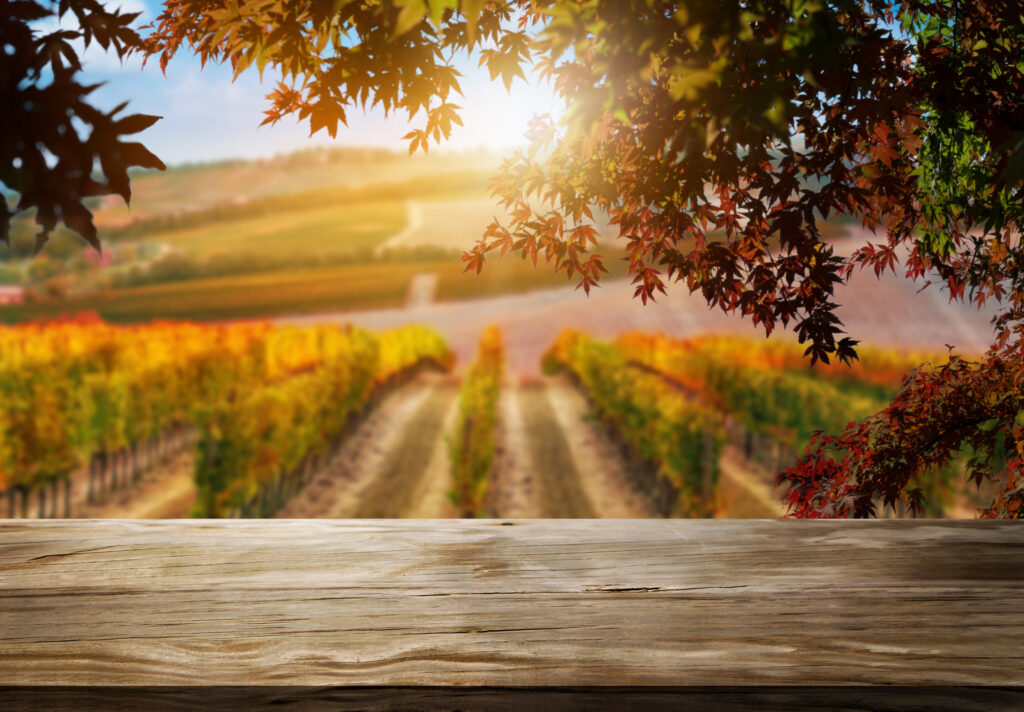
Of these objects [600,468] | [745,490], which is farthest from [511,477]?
[745,490]

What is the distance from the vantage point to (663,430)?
12945 millimetres

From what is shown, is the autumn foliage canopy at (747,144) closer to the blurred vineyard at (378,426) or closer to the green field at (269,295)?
the blurred vineyard at (378,426)

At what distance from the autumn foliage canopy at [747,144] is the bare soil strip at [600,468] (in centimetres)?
1324

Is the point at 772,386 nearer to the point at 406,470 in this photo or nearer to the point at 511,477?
the point at 511,477

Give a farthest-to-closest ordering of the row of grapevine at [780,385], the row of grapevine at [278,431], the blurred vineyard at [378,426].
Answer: the row of grapevine at [780,385] < the blurred vineyard at [378,426] < the row of grapevine at [278,431]

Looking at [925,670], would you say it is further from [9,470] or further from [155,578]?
[9,470]

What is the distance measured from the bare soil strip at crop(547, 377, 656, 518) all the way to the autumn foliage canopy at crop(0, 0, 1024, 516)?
1324 cm

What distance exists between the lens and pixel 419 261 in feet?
69.3

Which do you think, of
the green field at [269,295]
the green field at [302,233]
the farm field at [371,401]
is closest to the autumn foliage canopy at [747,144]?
the farm field at [371,401]

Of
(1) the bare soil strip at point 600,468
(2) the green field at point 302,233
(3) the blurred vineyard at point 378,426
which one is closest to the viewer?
(3) the blurred vineyard at point 378,426

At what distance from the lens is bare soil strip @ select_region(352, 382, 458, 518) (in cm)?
1697

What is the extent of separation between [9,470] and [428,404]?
1163 centimetres

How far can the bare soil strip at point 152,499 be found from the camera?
1560 cm

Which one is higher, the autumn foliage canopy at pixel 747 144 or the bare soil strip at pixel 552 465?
the autumn foliage canopy at pixel 747 144
